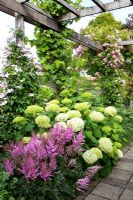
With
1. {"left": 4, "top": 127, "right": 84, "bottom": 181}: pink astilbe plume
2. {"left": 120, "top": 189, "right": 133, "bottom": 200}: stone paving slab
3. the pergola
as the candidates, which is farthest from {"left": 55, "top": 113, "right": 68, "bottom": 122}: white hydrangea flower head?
the pergola

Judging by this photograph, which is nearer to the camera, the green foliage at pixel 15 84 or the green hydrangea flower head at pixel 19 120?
the green hydrangea flower head at pixel 19 120

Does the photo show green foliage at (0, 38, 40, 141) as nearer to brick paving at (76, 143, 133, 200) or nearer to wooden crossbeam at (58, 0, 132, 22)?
brick paving at (76, 143, 133, 200)

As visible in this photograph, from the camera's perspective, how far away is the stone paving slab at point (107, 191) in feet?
7.96

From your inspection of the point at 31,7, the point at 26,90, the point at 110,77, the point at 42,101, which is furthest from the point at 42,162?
the point at 110,77

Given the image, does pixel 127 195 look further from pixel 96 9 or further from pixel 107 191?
pixel 96 9

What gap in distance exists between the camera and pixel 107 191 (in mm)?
2531

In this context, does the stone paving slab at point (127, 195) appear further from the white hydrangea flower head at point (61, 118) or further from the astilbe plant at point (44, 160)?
the white hydrangea flower head at point (61, 118)

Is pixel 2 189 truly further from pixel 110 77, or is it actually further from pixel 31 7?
pixel 110 77

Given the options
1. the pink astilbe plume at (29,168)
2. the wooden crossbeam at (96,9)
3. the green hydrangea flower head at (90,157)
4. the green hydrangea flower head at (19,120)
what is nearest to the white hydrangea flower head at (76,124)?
the green hydrangea flower head at (90,157)

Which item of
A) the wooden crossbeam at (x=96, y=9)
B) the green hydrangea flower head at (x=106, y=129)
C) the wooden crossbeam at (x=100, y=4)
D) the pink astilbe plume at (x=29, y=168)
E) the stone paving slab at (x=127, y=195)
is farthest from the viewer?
the wooden crossbeam at (x=96, y=9)

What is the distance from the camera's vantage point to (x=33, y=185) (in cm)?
207

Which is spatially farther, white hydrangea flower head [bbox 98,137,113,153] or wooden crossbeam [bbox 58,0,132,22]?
wooden crossbeam [bbox 58,0,132,22]

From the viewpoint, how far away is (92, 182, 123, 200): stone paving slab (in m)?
2.43

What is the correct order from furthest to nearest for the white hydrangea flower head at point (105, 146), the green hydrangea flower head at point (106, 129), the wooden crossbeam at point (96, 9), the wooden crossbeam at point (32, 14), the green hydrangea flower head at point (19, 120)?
the wooden crossbeam at point (96, 9), the wooden crossbeam at point (32, 14), the green hydrangea flower head at point (106, 129), the green hydrangea flower head at point (19, 120), the white hydrangea flower head at point (105, 146)
